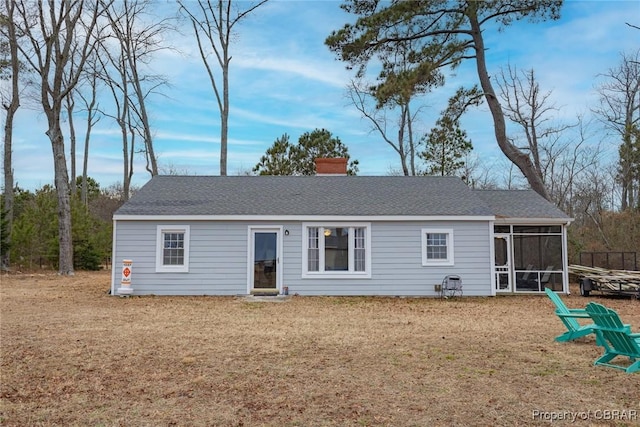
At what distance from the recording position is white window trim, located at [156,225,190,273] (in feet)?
42.9

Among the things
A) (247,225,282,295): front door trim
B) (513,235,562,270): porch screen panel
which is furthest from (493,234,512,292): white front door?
(247,225,282,295): front door trim

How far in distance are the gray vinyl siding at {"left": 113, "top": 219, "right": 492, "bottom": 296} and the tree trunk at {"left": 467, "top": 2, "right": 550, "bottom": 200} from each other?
20.2 ft

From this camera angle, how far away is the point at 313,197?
14.4m

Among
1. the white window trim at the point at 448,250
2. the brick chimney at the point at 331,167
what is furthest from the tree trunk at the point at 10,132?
the white window trim at the point at 448,250

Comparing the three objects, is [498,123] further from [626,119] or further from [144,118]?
[144,118]

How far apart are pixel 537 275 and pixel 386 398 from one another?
36.6 ft

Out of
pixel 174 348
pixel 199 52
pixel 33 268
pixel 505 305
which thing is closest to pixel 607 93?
pixel 505 305

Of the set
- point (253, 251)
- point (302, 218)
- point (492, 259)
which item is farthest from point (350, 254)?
point (492, 259)

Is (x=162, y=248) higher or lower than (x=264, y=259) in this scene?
higher

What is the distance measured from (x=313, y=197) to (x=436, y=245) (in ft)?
12.1

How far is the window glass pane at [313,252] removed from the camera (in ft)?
43.6

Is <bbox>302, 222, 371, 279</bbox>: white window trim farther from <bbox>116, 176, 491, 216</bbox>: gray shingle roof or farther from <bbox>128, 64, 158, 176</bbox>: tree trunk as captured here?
<bbox>128, 64, 158, 176</bbox>: tree trunk

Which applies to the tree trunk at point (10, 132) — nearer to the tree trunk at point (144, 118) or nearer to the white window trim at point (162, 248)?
the tree trunk at point (144, 118)

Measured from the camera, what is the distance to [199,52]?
82.9 feet
